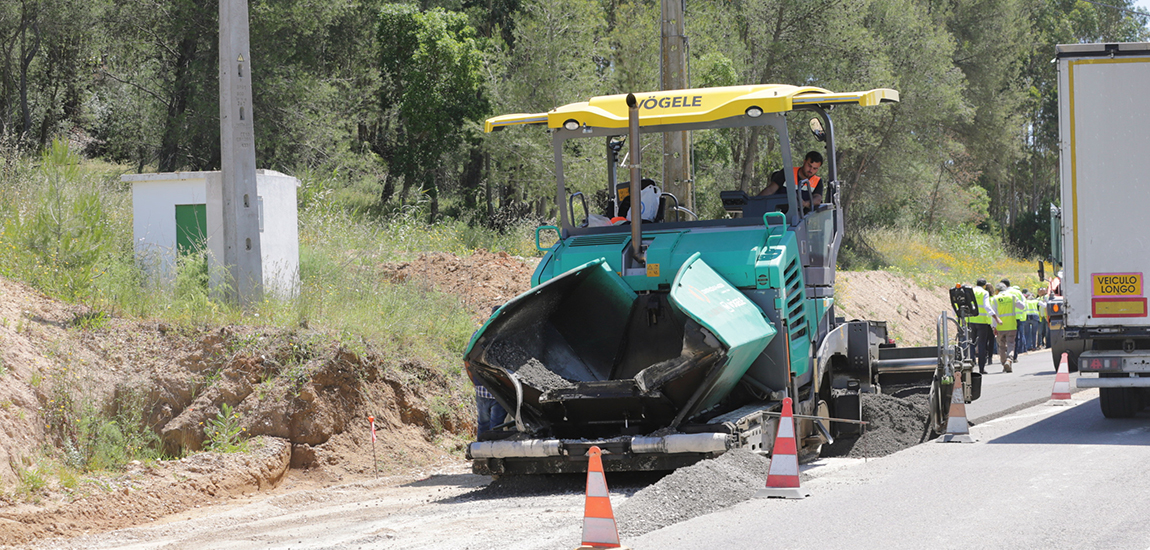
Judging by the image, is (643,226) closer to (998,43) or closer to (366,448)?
(366,448)

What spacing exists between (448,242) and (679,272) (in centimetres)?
1270

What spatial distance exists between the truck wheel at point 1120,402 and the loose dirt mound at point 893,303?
1076 centimetres

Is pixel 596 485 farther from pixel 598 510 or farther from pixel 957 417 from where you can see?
pixel 957 417

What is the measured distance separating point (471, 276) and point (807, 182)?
7.68 metres

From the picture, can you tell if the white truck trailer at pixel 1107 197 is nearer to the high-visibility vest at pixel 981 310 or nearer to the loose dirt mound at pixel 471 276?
the loose dirt mound at pixel 471 276

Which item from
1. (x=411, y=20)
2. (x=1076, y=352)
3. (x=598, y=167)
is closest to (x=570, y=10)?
(x=411, y=20)

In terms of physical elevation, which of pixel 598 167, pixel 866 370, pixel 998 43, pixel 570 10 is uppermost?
pixel 998 43

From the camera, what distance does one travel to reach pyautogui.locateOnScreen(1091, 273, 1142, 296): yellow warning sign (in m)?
10.4

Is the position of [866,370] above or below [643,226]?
below

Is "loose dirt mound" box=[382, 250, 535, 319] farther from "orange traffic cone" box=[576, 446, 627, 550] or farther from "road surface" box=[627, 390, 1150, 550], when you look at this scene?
"orange traffic cone" box=[576, 446, 627, 550]

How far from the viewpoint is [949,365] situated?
1035 centimetres

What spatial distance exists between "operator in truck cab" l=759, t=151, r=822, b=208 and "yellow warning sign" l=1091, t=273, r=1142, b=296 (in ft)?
11.1

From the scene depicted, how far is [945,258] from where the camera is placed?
3972 cm

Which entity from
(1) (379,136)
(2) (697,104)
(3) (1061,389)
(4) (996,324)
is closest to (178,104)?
(1) (379,136)
